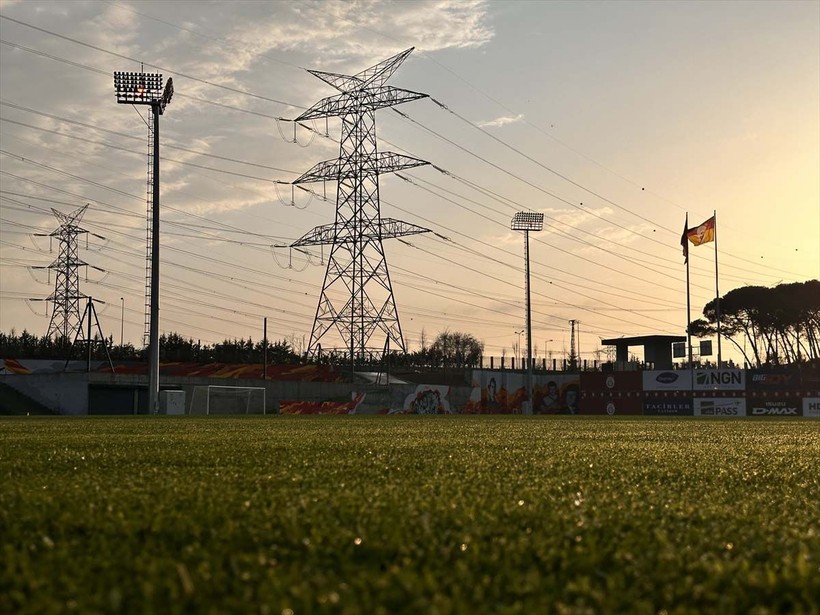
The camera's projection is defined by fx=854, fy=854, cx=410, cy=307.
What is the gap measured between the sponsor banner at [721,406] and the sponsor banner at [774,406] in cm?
54

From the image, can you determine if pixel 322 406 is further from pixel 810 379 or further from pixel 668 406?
pixel 810 379

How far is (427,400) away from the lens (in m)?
60.6

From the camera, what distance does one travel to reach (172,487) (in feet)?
16.3

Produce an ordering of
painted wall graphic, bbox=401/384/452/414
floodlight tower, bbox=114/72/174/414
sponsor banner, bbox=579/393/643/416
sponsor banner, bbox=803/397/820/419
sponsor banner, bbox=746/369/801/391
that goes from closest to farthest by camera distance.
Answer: floodlight tower, bbox=114/72/174/414, painted wall graphic, bbox=401/384/452/414, sponsor banner, bbox=803/397/820/419, sponsor banner, bbox=746/369/801/391, sponsor banner, bbox=579/393/643/416

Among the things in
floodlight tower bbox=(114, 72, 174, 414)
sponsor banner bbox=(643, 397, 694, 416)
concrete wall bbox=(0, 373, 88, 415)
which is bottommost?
sponsor banner bbox=(643, 397, 694, 416)

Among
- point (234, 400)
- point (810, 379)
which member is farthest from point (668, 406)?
point (234, 400)

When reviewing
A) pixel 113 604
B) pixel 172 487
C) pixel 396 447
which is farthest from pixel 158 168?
pixel 113 604

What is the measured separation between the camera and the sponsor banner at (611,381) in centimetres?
6781

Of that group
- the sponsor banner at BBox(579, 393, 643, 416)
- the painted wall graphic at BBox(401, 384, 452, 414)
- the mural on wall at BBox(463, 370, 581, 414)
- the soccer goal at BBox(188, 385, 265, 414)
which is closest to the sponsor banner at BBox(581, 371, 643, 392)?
the sponsor banner at BBox(579, 393, 643, 416)

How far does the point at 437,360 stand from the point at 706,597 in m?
74.4

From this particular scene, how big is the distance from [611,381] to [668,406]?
18.4 feet

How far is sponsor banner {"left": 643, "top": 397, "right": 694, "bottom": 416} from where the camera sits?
64.1 m

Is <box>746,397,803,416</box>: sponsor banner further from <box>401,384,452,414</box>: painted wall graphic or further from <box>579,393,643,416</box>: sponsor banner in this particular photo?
<box>401,384,452,414</box>: painted wall graphic

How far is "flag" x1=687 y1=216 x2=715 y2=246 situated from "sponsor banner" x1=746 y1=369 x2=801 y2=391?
41.4 feet
